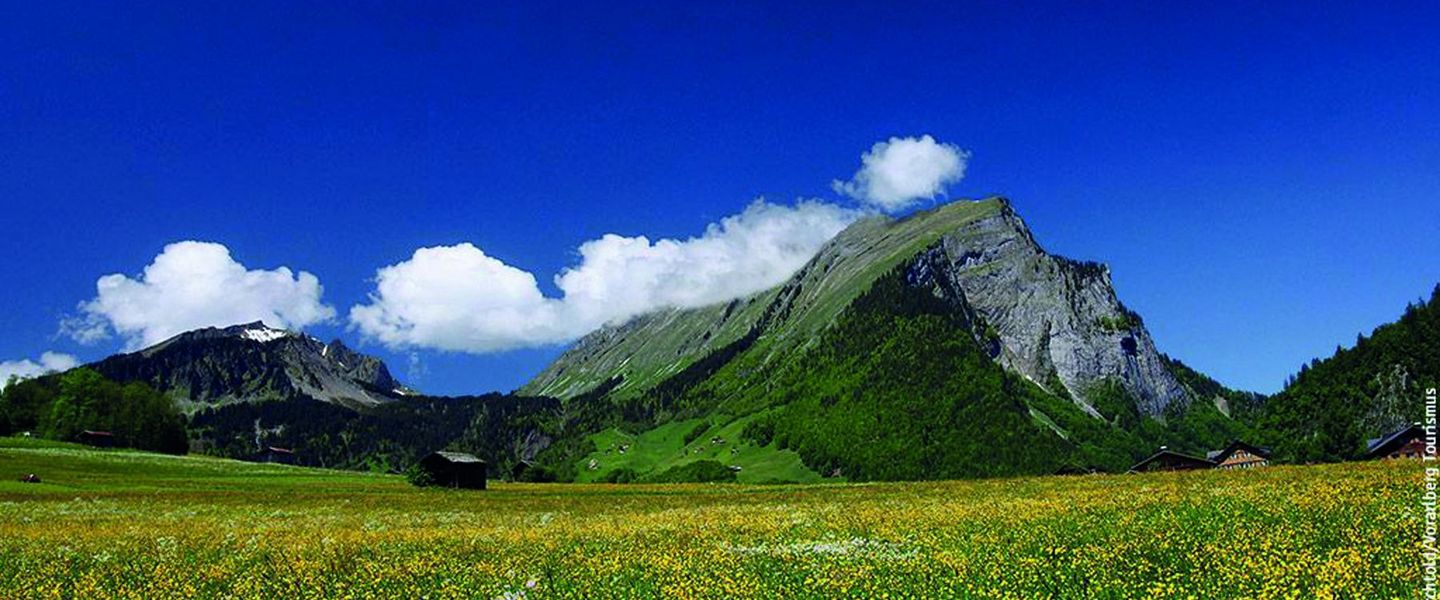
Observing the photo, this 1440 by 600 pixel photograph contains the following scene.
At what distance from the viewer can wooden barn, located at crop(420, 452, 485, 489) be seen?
122 m

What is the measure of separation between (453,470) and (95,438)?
314ft

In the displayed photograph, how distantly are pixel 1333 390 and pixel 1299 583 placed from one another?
19624 cm

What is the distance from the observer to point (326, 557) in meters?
20.5

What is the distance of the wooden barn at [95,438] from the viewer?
166500 mm

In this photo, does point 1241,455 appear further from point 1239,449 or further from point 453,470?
point 453,470

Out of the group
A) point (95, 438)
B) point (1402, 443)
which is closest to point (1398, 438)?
point (1402, 443)

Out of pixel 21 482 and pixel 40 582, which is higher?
pixel 40 582

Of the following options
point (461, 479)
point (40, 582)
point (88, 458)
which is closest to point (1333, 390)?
point (461, 479)

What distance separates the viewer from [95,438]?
550 ft

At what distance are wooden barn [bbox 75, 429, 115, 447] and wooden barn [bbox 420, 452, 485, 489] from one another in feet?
296

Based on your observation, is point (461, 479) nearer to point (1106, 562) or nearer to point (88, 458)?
point (88, 458)

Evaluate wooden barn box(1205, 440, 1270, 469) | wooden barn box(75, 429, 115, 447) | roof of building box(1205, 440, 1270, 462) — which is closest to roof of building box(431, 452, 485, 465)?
wooden barn box(75, 429, 115, 447)

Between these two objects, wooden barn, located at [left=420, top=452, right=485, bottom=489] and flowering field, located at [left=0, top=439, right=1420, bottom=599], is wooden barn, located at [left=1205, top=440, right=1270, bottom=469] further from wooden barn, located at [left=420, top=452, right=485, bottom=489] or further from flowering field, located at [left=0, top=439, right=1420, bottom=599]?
flowering field, located at [left=0, top=439, right=1420, bottom=599]

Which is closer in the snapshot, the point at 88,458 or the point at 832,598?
the point at 832,598
